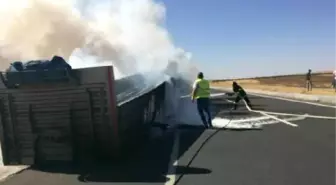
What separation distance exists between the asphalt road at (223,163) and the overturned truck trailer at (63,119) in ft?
2.06

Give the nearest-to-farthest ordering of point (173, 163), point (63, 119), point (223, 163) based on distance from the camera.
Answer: point (223, 163) < point (173, 163) < point (63, 119)

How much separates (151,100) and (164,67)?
13.9 meters

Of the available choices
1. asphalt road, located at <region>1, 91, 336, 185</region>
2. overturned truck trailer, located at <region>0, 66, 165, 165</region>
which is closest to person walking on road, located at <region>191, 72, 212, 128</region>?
asphalt road, located at <region>1, 91, 336, 185</region>

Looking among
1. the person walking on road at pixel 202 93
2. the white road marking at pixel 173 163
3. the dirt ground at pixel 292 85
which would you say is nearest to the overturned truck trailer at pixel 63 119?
the white road marking at pixel 173 163

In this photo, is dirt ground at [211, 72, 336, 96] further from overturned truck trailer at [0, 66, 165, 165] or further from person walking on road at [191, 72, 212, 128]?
overturned truck trailer at [0, 66, 165, 165]

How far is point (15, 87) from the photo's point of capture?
414 inches

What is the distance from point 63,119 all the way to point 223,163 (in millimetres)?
3417

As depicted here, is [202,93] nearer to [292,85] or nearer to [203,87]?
[203,87]

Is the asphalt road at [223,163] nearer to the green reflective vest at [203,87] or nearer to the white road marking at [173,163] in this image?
the white road marking at [173,163]

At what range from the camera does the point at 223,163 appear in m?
9.38

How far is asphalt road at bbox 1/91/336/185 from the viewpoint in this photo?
808cm

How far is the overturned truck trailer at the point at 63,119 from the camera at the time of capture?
402 inches

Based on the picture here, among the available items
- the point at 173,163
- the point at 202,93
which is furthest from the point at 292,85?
the point at 173,163

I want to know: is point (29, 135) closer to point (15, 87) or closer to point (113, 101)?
point (15, 87)
